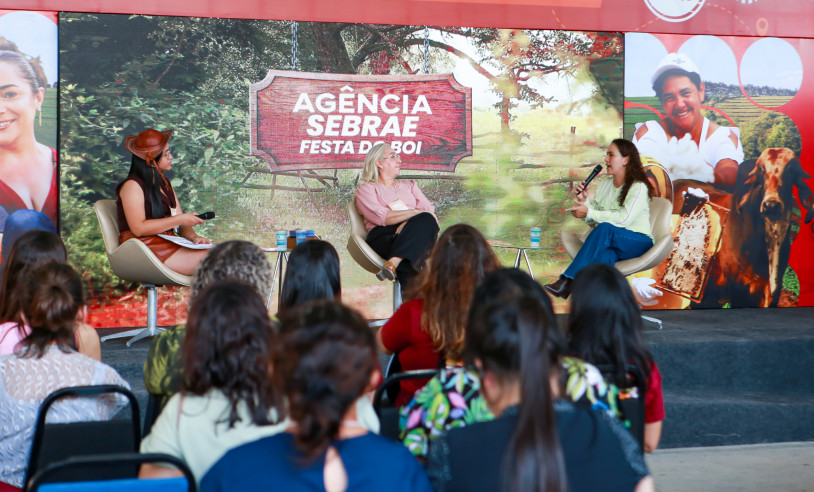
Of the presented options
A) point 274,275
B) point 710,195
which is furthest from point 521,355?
point 710,195

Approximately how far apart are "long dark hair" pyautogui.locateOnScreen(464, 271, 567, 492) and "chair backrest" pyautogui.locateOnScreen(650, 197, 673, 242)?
427 centimetres

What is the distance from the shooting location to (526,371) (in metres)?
1.32

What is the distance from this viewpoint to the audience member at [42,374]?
2.13 m

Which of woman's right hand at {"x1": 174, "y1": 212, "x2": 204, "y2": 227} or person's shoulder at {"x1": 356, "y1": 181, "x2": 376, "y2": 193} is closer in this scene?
woman's right hand at {"x1": 174, "y1": 212, "x2": 204, "y2": 227}

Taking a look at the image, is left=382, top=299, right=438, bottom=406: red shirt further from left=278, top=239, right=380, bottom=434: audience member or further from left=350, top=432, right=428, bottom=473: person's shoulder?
left=350, top=432, right=428, bottom=473: person's shoulder

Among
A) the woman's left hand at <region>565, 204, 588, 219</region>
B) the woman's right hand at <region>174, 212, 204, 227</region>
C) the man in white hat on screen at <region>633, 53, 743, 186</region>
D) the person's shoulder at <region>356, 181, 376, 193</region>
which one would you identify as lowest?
the woman's right hand at <region>174, 212, 204, 227</region>

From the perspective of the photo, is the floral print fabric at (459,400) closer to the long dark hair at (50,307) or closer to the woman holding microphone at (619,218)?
the long dark hair at (50,307)

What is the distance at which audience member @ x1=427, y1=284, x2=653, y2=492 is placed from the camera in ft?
4.21

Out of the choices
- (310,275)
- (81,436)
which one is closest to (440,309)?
(310,275)

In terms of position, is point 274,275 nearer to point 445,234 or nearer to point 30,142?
point 30,142

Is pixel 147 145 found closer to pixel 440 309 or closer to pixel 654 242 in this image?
pixel 440 309

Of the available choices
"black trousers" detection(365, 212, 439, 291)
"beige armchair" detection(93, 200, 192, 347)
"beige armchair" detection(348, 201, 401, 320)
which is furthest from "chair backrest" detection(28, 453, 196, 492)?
"beige armchair" detection(348, 201, 401, 320)

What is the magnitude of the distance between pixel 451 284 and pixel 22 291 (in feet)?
4.23

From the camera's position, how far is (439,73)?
19.8ft
